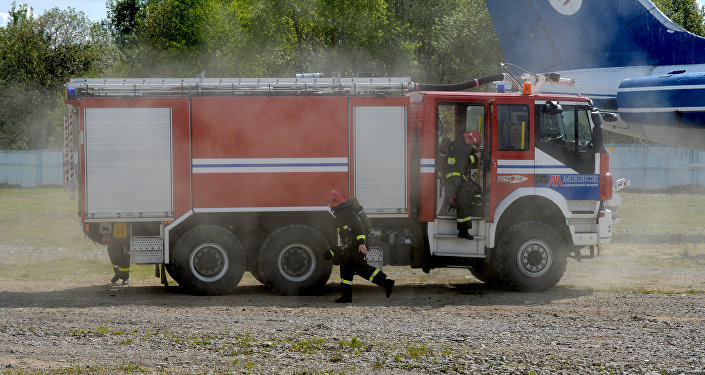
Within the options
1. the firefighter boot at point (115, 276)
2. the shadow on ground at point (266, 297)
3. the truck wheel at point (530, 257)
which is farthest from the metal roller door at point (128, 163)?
the truck wheel at point (530, 257)

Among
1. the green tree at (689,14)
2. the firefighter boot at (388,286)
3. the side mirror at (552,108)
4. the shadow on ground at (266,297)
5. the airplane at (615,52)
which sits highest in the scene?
the green tree at (689,14)

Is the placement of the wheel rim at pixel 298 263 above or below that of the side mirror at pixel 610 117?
below

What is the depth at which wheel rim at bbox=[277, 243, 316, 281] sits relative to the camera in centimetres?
1258

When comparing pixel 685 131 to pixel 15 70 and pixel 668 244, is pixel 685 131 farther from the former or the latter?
pixel 15 70

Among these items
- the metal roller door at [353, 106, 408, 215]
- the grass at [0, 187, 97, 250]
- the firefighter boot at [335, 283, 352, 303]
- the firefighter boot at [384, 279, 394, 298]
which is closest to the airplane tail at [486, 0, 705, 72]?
the metal roller door at [353, 106, 408, 215]

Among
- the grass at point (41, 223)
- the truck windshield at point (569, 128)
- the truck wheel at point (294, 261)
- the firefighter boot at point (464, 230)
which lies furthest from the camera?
the grass at point (41, 223)

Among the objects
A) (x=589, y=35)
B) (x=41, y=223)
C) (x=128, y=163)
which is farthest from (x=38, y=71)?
(x=128, y=163)

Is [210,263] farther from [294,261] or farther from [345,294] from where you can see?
[345,294]

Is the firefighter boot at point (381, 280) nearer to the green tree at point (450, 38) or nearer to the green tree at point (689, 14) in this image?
the green tree at point (450, 38)

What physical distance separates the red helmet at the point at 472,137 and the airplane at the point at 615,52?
300 inches

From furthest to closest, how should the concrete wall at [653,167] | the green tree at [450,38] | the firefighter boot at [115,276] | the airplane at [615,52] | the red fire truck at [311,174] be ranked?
the concrete wall at [653,167], the green tree at [450,38], the airplane at [615,52], the firefighter boot at [115,276], the red fire truck at [311,174]

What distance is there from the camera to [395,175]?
1280cm

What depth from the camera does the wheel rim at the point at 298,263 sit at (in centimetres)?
1258

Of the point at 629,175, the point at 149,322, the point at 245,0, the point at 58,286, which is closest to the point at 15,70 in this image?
the point at 245,0
